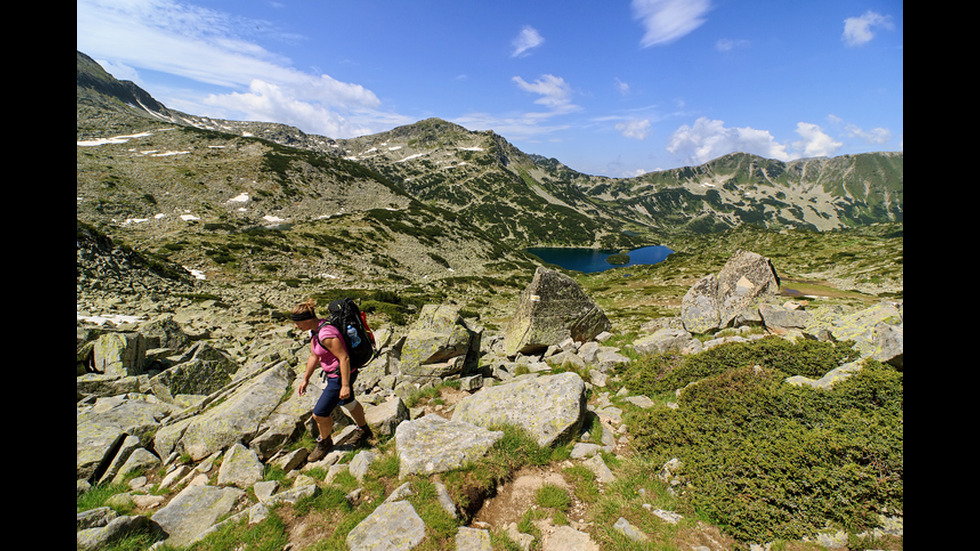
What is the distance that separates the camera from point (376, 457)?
7625 millimetres

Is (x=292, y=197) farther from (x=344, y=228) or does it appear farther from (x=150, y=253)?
(x=150, y=253)

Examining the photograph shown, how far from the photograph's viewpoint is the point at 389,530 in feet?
18.7

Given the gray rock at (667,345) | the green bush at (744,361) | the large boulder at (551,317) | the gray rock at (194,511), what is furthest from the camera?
the large boulder at (551,317)

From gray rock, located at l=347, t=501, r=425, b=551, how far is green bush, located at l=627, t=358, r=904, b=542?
462 centimetres

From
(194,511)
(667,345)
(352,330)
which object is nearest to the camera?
(194,511)

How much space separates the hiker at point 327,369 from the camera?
7801 mm

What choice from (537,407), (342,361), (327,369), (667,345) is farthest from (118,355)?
(667,345)

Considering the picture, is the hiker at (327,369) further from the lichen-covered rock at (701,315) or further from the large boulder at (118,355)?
the lichen-covered rock at (701,315)

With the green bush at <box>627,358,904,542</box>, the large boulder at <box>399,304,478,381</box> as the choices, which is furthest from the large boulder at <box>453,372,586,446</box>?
the large boulder at <box>399,304,478,381</box>

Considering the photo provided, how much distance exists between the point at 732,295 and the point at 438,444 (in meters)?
19.5

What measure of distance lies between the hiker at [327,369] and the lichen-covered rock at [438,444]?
59.0 inches

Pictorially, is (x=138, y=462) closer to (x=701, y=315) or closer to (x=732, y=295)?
(x=701, y=315)

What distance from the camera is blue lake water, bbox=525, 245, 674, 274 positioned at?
487ft

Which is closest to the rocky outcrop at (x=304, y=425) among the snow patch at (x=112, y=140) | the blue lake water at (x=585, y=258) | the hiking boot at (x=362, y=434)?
the hiking boot at (x=362, y=434)
